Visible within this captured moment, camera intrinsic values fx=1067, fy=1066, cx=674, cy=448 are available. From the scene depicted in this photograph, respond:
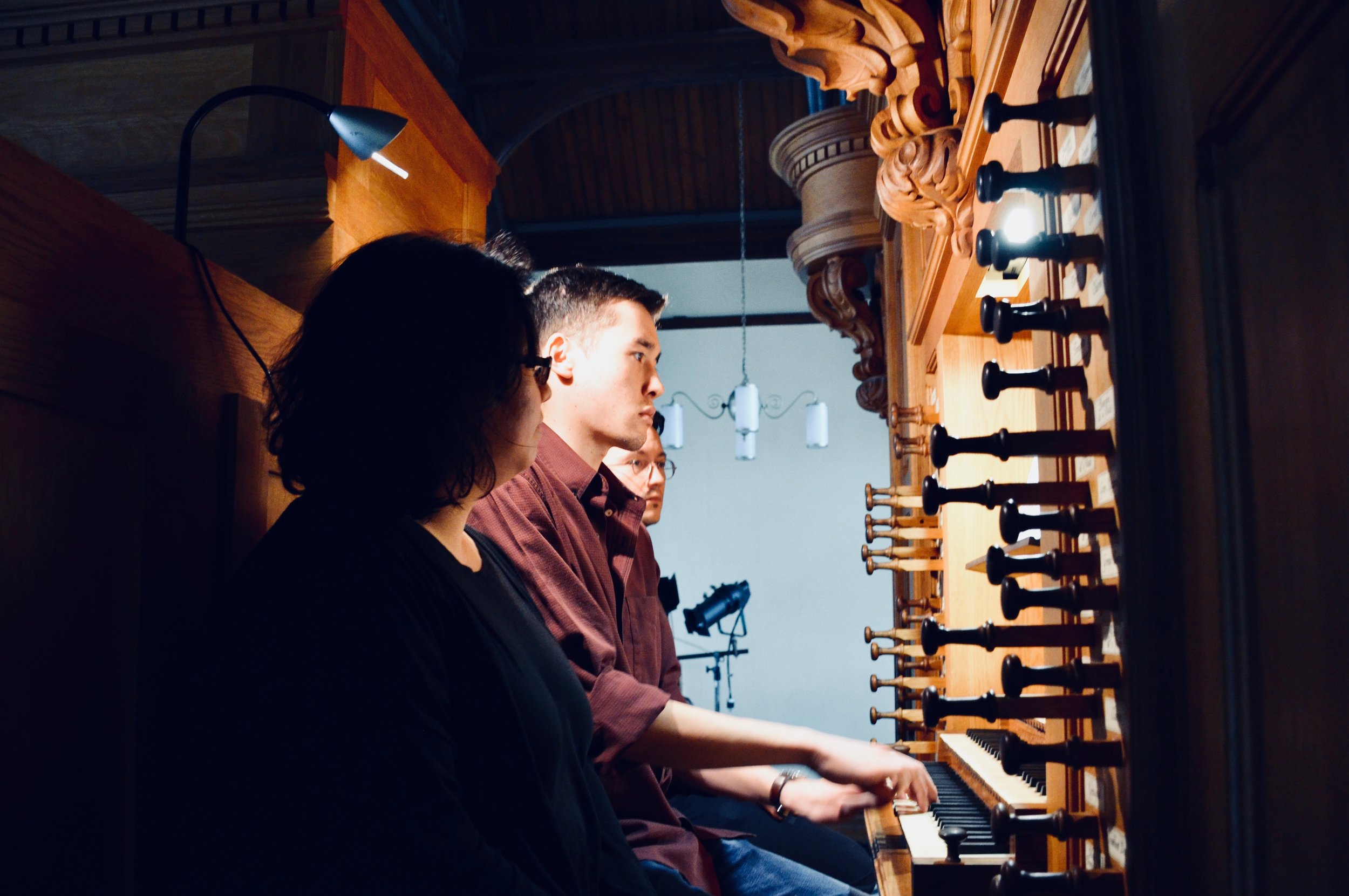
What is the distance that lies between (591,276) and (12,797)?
155cm

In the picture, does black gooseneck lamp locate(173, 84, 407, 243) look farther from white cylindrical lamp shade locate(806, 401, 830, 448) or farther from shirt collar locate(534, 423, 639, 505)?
white cylindrical lamp shade locate(806, 401, 830, 448)

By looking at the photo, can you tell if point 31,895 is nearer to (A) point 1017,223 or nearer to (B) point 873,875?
(A) point 1017,223

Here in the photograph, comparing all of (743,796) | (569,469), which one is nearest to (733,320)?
(569,469)

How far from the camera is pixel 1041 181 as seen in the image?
1112 mm

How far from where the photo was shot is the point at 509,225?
817 cm

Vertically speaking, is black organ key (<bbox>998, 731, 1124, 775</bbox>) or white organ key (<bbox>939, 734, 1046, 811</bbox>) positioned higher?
black organ key (<bbox>998, 731, 1124, 775</bbox>)

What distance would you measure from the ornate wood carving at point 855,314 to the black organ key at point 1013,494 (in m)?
4.07

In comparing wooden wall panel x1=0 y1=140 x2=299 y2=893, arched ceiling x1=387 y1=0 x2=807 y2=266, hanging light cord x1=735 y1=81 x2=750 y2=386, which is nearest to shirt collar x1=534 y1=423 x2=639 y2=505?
wooden wall panel x1=0 y1=140 x2=299 y2=893

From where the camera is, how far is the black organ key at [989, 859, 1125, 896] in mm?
1015

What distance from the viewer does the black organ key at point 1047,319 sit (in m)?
1.06

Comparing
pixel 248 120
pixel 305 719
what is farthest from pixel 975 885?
pixel 248 120

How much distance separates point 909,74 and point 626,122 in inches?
220

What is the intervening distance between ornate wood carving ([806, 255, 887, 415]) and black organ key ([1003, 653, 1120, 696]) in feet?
13.7

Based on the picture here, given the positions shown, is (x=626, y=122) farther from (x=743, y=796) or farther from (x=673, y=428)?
(x=743, y=796)
